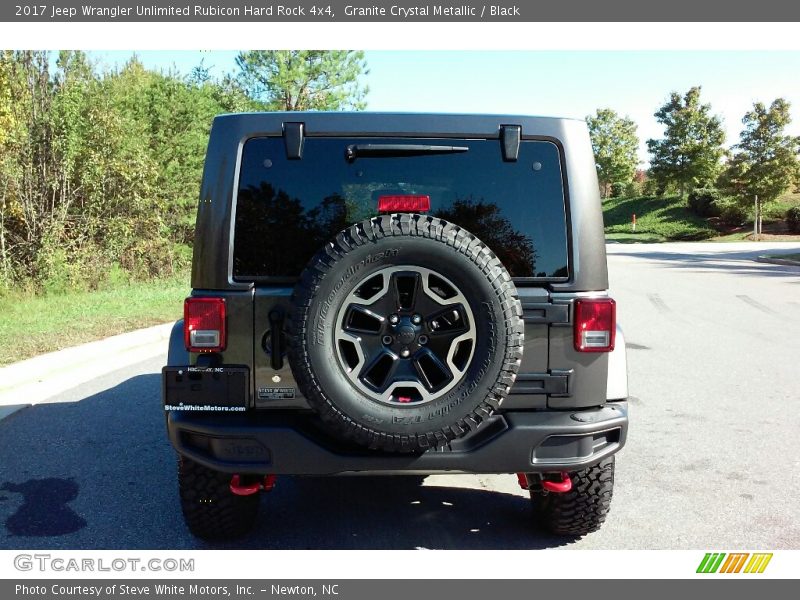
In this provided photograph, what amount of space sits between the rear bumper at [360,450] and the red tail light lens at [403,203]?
39.6 inches

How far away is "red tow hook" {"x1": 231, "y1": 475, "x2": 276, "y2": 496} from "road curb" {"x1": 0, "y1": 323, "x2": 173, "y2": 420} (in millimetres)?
3952

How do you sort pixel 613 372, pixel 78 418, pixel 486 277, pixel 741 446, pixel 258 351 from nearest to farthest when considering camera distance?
1. pixel 486 277
2. pixel 258 351
3. pixel 613 372
4. pixel 741 446
5. pixel 78 418

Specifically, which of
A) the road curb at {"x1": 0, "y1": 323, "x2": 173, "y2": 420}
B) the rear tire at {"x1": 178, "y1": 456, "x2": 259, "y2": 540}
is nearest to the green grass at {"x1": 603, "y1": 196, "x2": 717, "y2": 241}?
the road curb at {"x1": 0, "y1": 323, "x2": 173, "y2": 420}

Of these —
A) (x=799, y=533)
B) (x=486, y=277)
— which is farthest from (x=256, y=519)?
Answer: (x=799, y=533)

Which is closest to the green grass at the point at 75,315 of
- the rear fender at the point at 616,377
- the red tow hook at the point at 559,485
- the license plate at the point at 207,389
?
the license plate at the point at 207,389

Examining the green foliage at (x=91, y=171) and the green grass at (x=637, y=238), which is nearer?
the green foliage at (x=91, y=171)

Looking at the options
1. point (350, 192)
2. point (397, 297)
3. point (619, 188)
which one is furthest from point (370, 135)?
point (619, 188)

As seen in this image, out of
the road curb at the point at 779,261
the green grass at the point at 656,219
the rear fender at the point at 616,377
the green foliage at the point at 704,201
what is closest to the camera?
the rear fender at the point at 616,377

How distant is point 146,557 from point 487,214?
7.57 ft

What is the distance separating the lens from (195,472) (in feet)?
11.8

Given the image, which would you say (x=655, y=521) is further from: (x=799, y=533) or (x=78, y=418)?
(x=78, y=418)

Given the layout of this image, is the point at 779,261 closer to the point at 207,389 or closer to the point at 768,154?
the point at 768,154

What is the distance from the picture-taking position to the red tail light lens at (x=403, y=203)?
10.7 feet

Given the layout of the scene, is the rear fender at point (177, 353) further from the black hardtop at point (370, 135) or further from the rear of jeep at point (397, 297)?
the black hardtop at point (370, 135)
